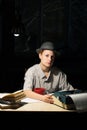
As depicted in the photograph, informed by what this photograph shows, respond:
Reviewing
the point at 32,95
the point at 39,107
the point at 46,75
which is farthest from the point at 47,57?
the point at 39,107

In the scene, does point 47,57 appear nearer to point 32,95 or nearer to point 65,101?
point 32,95

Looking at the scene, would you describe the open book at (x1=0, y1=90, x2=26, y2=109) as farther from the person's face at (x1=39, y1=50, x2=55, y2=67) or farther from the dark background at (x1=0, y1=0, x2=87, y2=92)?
the dark background at (x1=0, y1=0, x2=87, y2=92)

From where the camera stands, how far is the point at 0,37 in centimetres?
570

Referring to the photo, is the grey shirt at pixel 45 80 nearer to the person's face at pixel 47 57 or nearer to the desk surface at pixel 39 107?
the person's face at pixel 47 57

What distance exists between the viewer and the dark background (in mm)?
5672

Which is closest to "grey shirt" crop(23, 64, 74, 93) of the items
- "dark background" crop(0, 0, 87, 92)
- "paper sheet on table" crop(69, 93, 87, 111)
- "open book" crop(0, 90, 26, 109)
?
"open book" crop(0, 90, 26, 109)

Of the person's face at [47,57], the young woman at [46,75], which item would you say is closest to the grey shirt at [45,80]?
the young woman at [46,75]

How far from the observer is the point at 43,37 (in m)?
5.90

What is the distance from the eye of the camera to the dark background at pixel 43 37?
567cm

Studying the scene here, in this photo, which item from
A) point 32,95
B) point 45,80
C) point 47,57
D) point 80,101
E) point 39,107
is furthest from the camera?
Result: point 45,80

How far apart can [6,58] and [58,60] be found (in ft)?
2.36

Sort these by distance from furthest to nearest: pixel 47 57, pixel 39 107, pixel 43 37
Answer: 1. pixel 43 37
2. pixel 47 57
3. pixel 39 107

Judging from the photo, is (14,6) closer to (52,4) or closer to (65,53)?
(52,4)
